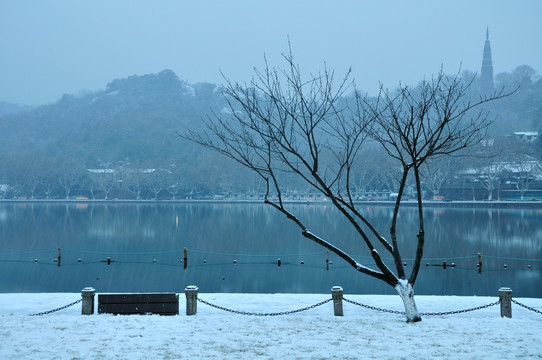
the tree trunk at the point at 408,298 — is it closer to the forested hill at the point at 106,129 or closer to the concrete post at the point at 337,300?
the concrete post at the point at 337,300

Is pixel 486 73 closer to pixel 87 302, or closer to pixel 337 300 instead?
pixel 337 300

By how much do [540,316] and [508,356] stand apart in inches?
192

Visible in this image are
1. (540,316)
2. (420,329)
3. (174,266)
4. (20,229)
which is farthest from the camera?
(20,229)

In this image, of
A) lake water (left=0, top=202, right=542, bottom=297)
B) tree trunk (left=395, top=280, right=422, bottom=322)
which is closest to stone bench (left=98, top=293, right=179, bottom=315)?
tree trunk (left=395, top=280, right=422, bottom=322)

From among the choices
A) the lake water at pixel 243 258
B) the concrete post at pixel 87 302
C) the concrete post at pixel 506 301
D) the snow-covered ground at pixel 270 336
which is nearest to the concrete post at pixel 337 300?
the snow-covered ground at pixel 270 336

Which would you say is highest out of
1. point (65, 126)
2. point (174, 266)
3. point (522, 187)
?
point (65, 126)

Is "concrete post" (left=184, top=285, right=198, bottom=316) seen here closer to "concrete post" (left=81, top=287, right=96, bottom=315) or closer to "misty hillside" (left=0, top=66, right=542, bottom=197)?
"concrete post" (left=81, top=287, right=96, bottom=315)

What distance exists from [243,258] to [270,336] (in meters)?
19.0

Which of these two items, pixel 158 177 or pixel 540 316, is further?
pixel 158 177

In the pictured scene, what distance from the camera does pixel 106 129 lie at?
500ft

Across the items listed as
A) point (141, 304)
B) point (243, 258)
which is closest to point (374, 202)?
point (243, 258)

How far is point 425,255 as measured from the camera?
28188mm

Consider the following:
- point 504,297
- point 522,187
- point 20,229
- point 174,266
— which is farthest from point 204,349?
point 522,187

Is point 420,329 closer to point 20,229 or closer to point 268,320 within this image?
point 268,320
